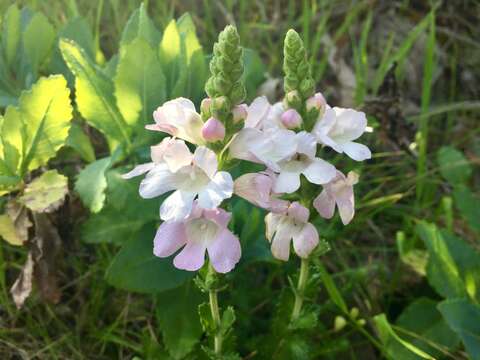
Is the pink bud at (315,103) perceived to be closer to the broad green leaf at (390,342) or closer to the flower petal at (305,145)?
the flower petal at (305,145)

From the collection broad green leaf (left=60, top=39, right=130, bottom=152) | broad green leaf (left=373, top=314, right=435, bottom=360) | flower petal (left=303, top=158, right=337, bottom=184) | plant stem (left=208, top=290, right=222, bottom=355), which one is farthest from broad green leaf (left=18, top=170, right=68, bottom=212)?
broad green leaf (left=373, top=314, right=435, bottom=360)

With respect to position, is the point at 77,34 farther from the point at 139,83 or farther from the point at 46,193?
the point at 46,193

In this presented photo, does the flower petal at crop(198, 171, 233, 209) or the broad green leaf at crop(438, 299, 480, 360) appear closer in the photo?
the flower petal at crop(198, 171, 233, 209)

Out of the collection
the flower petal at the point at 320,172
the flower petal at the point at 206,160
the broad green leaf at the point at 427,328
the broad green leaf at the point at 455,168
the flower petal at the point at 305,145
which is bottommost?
the broad green leaf at the point at 427,328

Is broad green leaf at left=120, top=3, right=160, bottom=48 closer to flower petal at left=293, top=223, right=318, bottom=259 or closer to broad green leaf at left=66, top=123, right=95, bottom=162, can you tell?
broad green leaf at left=66, top=123, right=95, bottom=162

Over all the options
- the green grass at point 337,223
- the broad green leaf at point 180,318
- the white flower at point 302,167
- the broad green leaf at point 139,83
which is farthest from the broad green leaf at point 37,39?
the white flower at point 302,167
